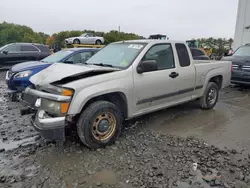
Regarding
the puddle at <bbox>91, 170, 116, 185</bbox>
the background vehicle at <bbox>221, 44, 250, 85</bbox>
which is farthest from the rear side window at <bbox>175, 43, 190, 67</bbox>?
the background vehicle at <bbox>221, 44, 250, 85</bbox>

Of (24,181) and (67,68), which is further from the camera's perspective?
(67,68)

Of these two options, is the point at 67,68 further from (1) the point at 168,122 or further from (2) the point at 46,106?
(1) the point at 168,122

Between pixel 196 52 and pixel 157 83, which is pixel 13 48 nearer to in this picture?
pixel 196 52

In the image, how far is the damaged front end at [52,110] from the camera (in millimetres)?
3213

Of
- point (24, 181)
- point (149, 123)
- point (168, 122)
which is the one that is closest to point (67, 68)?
point (24, 181)

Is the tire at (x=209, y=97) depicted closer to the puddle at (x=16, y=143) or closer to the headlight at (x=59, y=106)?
the headlight at (x=59, y=106)

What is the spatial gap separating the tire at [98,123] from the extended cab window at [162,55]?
1287 mm

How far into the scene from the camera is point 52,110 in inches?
130

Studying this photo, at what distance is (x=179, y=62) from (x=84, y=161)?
2.82 meters

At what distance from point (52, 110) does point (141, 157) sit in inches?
58.9

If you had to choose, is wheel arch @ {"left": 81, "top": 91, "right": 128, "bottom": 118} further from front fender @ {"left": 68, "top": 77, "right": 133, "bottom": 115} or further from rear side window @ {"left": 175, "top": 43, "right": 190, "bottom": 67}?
rear side window @ {"left": 175, "top": 43, "right": 190, "bottom": 67}

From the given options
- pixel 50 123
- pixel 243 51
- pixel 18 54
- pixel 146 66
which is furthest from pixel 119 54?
pixel 18 54

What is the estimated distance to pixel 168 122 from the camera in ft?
16.3

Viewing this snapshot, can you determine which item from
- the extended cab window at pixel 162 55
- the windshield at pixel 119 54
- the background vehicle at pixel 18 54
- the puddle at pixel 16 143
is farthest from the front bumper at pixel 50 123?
the background vehicle at pixel 18 54
